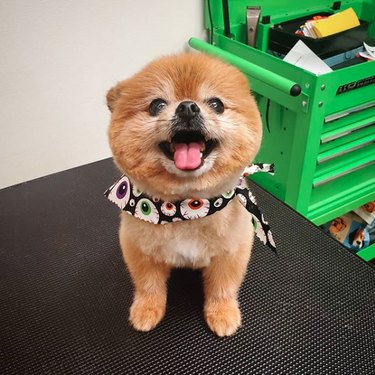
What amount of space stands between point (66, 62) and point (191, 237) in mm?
766

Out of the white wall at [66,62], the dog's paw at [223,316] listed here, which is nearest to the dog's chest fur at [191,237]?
the dog's paw at [223,316]

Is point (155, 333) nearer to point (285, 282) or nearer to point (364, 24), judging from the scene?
point (285, 282)

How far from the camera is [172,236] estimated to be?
63 centimetres

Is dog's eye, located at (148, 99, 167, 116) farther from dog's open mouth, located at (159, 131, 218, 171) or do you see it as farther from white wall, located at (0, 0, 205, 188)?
white wall, located at (0, 0, 205, 188)

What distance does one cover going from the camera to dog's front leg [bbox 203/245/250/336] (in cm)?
70

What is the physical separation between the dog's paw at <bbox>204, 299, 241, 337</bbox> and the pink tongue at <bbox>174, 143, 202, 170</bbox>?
332mm

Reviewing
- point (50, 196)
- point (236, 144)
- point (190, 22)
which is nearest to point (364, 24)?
point (190, 22)

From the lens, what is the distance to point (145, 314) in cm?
71

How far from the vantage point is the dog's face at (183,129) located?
53cm

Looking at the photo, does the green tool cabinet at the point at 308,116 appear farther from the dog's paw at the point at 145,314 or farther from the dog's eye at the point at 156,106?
the dog's paw at the point at 145,314

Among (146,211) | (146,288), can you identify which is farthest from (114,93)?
(146,288)

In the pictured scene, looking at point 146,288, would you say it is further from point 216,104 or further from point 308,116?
point 308,116

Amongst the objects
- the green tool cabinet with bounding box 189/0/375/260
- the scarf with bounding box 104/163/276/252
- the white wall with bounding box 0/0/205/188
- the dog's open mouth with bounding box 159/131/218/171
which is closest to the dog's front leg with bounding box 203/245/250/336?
the scarf with bounding box 104/163/276/252

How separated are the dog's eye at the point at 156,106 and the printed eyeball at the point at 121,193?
16 cm
